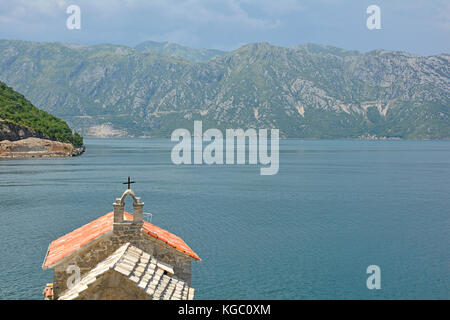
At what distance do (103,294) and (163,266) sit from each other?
6.24 meters

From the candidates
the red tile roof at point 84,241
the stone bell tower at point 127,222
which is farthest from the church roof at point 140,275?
the red tile roof at point 84,241

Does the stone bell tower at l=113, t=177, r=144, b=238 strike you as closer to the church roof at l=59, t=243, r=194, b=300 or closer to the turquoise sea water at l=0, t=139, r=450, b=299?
the church roof at l=59, t=243, r=194, b=300

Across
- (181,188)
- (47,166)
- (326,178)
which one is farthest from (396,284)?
(47,166)

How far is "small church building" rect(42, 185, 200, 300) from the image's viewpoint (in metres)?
26.6

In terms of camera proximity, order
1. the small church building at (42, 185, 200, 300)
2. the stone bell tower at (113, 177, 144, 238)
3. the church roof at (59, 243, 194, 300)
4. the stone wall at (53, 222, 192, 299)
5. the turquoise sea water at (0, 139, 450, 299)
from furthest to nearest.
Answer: the turquoise sea water at (0, 139, 450, 299) → the stone bell tower at (113, 177, 144, 238) → the stone wall at (53, 222, 192, 299) → the church roof at (59, 243, 194, 300) → the small church building at (42, 185, 200, 300)

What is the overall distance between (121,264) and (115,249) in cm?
→ 464

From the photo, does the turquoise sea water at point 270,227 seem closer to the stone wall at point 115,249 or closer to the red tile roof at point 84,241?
the red tile roof at point 84,241

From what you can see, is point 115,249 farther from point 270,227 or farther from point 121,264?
point 270,227

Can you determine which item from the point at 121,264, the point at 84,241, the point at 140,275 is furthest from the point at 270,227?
the point at 121,264

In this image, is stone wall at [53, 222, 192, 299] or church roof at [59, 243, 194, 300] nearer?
church roof at [59, 243, 194, 300]

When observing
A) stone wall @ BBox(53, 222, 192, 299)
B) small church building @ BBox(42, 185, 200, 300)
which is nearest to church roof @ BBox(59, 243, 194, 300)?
small church building @ BBox(42, 185, 200, 300)

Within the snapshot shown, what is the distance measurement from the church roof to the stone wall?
61 centimetres

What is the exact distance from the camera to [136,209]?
31953 millimetres

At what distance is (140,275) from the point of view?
27953 millimetres
